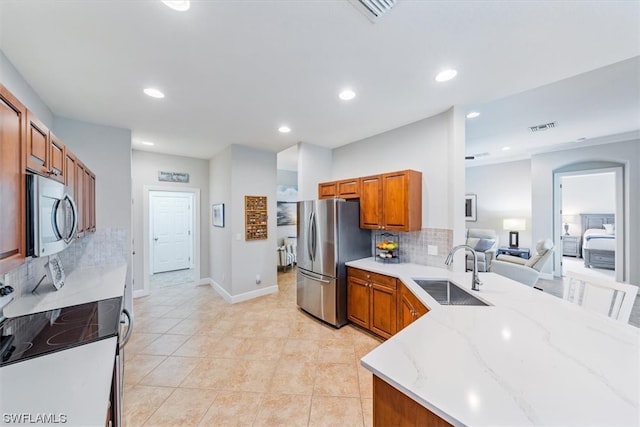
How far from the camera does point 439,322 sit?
Result: 1375 millimetres

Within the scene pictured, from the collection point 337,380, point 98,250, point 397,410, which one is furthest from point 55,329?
point 98,250

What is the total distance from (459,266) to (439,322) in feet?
5.08

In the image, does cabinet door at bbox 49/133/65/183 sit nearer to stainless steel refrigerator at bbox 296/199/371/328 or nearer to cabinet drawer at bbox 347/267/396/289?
stainless steel refrigerator at bbox 296/199/371/328

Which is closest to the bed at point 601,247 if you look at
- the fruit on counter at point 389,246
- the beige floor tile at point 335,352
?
the fruit on counter at point 389,246

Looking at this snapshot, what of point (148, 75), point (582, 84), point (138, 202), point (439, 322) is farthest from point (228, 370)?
point (582, 84)

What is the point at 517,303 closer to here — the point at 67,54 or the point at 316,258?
the point at 316,258

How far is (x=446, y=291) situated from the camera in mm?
2465

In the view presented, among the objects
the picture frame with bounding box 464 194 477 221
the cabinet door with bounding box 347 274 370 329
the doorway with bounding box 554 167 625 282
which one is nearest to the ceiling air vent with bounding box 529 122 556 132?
the doorway with bounding box 554 167 625 282

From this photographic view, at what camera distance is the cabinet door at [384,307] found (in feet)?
8.68

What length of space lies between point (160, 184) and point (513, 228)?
7.95 meters

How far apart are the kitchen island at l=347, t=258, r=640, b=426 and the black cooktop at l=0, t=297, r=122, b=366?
1.51 m

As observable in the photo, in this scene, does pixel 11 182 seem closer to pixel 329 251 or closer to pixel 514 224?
pixel 329 251

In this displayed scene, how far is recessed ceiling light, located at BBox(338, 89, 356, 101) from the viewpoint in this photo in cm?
235

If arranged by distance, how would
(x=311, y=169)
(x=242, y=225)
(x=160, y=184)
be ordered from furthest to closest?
(x=160, y=184)
(x=242, y=225)
(x=311, y=169)
